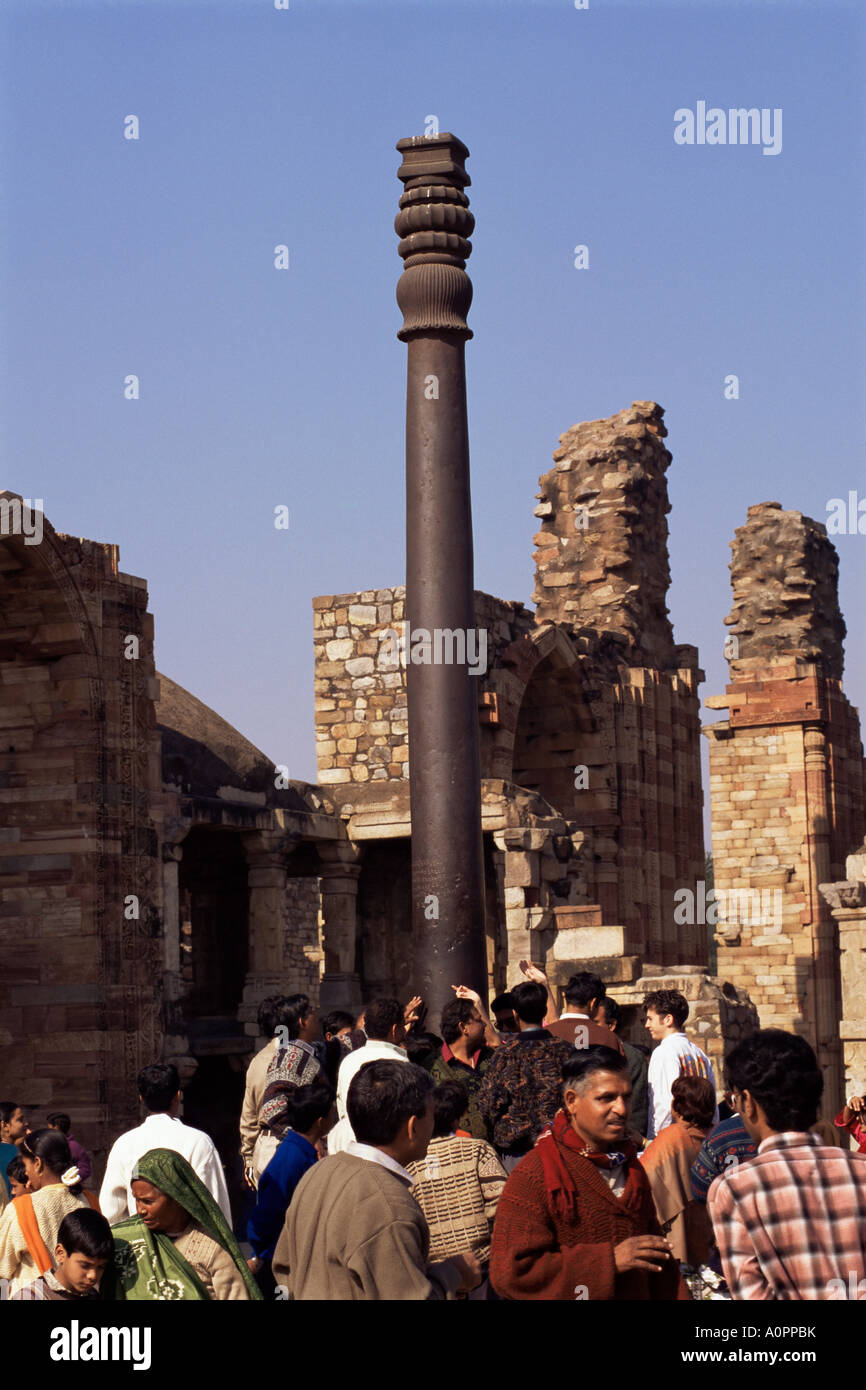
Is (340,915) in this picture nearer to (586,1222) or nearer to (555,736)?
(555,736)

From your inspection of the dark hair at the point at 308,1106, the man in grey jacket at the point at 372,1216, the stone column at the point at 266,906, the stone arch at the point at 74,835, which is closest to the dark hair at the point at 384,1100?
the man in grey jacket at the point at 372,1216

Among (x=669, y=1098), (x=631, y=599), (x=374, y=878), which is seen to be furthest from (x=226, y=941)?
(x=669, y=1098)

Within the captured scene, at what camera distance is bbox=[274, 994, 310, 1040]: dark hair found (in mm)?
7070

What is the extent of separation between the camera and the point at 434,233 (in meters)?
9.89

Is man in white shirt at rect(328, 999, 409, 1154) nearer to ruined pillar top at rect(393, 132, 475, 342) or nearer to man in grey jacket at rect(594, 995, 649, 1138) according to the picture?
man in grey jacket at rect(594, 995, 649, 1138)

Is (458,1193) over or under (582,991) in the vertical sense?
under

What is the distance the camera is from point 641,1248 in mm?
3770

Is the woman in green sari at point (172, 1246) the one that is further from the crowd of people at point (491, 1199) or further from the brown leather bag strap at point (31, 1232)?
the brown leather bag strap at point (31, 1232)

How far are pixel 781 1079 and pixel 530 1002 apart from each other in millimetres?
2733

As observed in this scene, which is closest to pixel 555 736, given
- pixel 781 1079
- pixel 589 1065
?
pixel 589 1065

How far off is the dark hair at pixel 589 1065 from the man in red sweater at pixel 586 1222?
0.03 m

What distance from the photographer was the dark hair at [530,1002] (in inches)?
249

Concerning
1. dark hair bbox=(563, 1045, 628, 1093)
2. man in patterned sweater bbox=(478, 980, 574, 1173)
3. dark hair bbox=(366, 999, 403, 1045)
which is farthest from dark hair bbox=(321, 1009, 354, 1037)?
dark hair bbox=(563, 1045, 628, 1093)

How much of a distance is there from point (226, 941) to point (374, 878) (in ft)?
5.37
